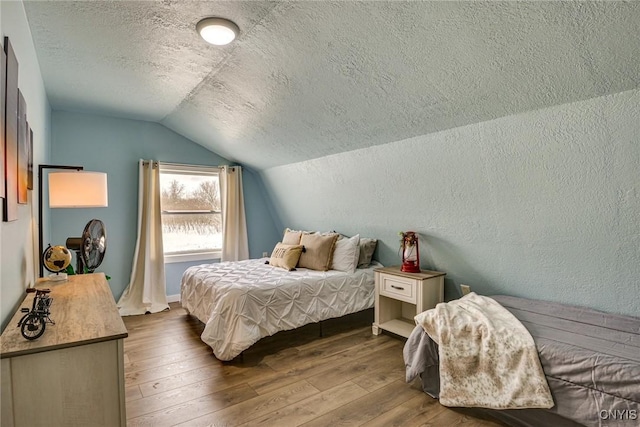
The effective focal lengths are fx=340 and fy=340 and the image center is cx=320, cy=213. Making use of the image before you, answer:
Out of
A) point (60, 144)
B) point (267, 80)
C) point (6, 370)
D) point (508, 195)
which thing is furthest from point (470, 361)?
point (60, 144)

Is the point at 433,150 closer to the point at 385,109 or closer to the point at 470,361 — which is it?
the point at 385,109

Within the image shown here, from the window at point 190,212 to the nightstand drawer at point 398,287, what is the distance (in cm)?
263

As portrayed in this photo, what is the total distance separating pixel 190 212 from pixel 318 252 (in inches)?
82.7

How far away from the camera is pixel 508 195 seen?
8.04 feet

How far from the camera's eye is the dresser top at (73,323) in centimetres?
117

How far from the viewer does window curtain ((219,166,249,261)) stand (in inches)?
188

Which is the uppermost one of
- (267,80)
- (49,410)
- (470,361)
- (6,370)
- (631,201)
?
(267,80)

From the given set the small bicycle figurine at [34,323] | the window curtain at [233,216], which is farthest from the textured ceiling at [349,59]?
the small bicycle figurine at [34,323]

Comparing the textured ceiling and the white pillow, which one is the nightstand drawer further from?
the textured ceiling

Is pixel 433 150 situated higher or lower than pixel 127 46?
lower

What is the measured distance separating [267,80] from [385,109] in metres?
0.94

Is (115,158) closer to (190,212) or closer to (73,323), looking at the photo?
(190,212)

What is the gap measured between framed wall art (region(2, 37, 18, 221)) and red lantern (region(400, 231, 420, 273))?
9.10 ft

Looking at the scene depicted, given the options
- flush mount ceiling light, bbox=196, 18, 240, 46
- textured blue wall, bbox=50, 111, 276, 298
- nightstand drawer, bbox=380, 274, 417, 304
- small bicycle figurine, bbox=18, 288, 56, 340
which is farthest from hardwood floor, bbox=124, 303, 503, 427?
flush mount ceiling light, bbox=196, 18, 240, 46
